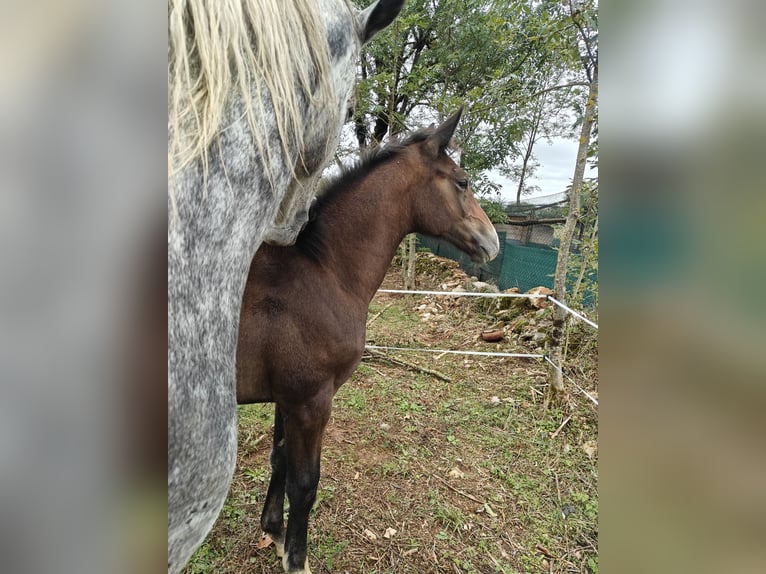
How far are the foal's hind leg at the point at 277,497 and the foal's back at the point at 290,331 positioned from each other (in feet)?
1.50

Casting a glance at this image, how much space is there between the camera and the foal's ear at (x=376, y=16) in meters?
0.88

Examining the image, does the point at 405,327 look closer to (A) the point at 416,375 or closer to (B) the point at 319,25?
(A) the point at 416,375

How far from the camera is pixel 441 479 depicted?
8.07 feet

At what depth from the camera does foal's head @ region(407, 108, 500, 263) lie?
1.95 m

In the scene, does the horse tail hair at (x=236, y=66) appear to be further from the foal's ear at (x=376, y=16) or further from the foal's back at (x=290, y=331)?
the foal's back at (x=290, y=331)

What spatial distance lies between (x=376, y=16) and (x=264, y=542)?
2267 mm

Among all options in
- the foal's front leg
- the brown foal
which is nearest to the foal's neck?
the brown foal

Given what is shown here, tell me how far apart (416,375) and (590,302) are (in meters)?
1.85

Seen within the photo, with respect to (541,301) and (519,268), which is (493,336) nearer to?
(541,301)

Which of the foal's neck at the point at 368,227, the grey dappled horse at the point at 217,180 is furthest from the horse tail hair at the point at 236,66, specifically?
the foal's neck at the point at 368,227
